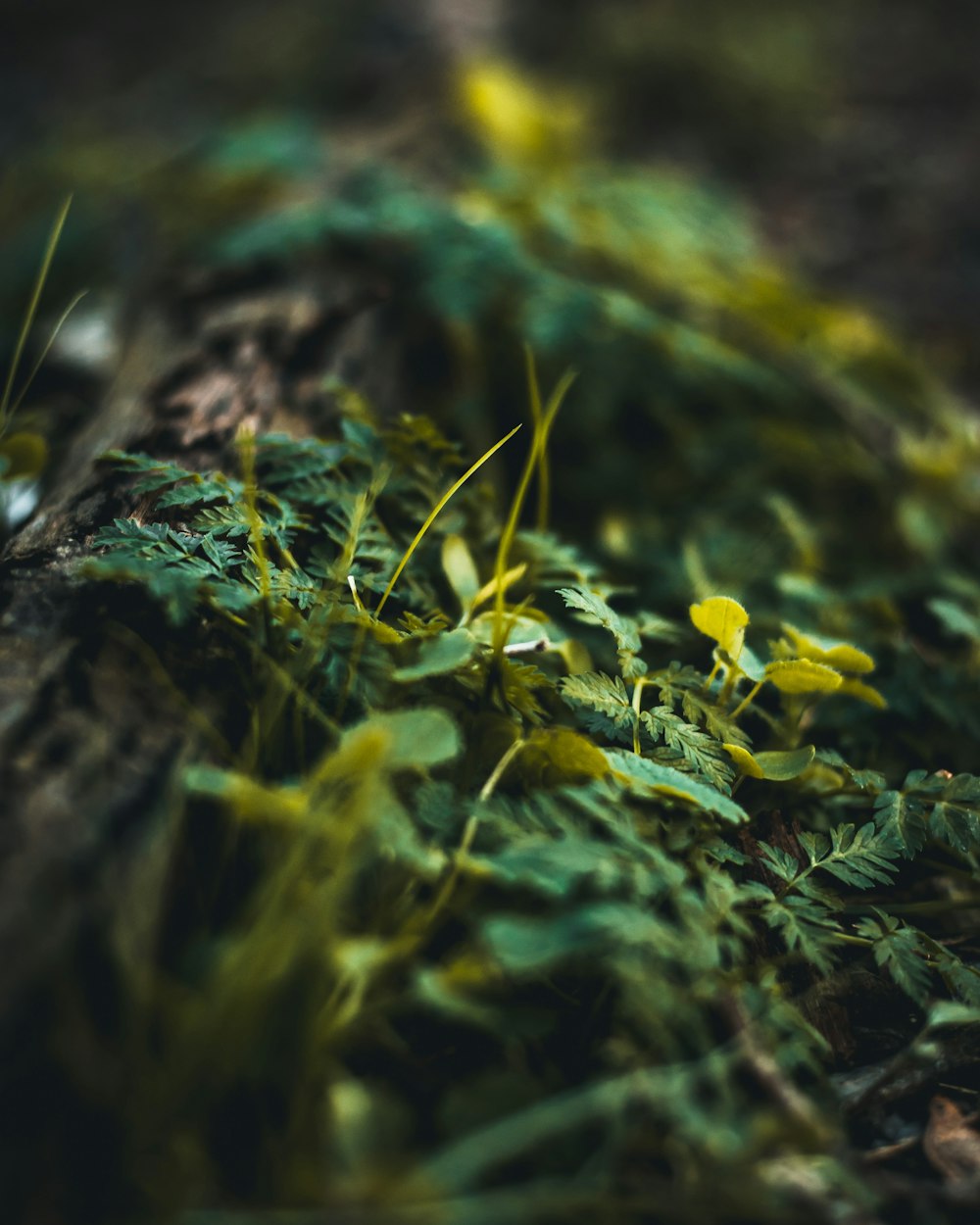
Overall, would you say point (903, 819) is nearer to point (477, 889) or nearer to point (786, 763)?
point (786, 763)

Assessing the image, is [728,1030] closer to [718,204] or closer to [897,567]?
[897,567]

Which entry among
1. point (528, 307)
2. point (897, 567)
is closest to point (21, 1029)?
point (528, 307)

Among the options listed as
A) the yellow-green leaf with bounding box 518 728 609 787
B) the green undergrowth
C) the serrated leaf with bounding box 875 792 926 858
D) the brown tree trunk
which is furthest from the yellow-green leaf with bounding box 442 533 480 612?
the serrated leaf with bounding box 875 792 926 858

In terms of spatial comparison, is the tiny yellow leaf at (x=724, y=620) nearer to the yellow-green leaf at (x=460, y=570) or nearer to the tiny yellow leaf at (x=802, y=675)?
the tiny yellow leaf at (x=802, y=675)

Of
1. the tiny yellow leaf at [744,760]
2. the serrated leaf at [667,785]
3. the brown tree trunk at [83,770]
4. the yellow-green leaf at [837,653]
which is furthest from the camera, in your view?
the yellow-green leaf at [837,653]

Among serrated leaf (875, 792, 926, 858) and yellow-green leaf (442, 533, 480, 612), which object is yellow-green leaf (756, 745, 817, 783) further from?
yellow-green leaf (442, 533, 480, 612)

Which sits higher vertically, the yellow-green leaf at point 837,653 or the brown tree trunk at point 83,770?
the brown tree trunk at point 83,770

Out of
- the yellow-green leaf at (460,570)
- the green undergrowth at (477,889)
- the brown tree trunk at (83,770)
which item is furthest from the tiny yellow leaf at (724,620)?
the brown tree trunk at (83,770)

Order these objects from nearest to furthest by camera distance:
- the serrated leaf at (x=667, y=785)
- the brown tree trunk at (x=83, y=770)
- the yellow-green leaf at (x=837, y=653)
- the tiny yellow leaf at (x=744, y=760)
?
the brown tree trunk at (x=83, y=770) < the serrated leaf at (x=667, y=785) < the tiny yellow leaf at (x=744, y=760) < the yellow-green leaf at (x=837, y=653)
